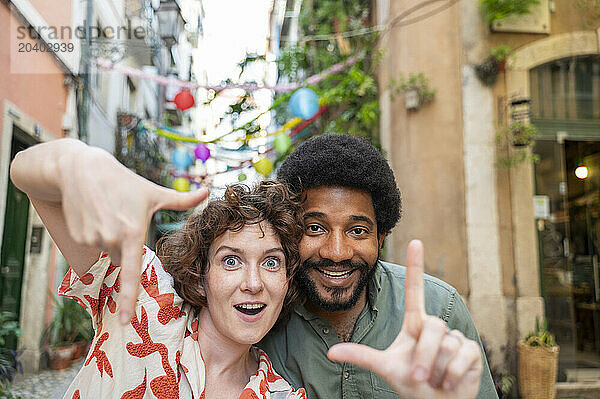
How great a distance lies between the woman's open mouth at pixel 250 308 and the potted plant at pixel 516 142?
167 inches

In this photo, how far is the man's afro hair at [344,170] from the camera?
2.08 metres

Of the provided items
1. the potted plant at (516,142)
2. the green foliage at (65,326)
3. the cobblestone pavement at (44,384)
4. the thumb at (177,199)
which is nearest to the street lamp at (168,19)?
the green foliage at (65,326)

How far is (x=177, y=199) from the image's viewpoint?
1.14 m

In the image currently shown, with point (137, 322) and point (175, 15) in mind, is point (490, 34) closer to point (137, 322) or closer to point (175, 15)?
point (175, 15)

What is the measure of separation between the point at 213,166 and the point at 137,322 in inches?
326

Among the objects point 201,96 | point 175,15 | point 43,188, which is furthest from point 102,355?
point 175,15

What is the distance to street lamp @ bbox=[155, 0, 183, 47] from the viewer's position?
7.59 metres

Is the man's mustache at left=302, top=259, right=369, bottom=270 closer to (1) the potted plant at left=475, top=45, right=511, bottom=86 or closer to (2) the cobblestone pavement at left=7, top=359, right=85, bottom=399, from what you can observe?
(2) the cobblestone pavement at left=7, top=359, right=85, bottom=399

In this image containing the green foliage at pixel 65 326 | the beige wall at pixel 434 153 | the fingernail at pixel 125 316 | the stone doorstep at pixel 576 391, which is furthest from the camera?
the green foliage at pixel 65 326

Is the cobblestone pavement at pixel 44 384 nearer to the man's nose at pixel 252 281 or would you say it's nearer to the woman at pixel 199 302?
the woman at pixel 199 302

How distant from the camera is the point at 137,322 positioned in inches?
64.7

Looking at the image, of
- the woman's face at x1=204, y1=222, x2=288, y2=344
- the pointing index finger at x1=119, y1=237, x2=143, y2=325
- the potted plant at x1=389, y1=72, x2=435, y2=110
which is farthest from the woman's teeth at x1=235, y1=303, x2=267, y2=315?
the potted plant at x1=389, y1=72, x2=435, y2=110

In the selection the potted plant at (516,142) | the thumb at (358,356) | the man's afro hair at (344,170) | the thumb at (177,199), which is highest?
the potted plant at (516,142)

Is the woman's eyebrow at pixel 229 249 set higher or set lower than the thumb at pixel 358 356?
higher
